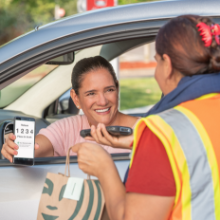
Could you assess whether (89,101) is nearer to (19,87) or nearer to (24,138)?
(24,138)

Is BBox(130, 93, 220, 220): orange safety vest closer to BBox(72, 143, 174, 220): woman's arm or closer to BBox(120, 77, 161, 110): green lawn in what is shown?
BBox(72, 143, 174, 220): woman's arm

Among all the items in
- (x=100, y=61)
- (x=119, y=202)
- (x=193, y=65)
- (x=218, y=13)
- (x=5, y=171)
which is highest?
(x=218, y=13)

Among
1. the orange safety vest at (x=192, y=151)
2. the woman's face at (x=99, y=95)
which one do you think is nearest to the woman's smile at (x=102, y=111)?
the woman's face at (x=99, y=95)

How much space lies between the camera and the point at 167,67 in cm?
124

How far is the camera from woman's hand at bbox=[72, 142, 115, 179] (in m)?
1.26

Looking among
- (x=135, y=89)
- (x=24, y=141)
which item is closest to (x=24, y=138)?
(x=24, y=141)

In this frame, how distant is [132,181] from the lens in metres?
1.13

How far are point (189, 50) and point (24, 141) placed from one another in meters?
0.81

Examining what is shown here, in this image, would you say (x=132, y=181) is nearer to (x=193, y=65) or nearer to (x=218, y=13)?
(x=193, y=65)

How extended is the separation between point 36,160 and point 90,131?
1.04 feet

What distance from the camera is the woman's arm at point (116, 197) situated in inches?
43.8

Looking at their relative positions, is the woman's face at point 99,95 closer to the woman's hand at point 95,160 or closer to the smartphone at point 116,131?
the smartphone at point 116,131

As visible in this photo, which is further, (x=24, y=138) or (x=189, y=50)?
(x=24, y=138)

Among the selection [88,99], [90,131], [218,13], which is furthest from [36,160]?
[218,13]
